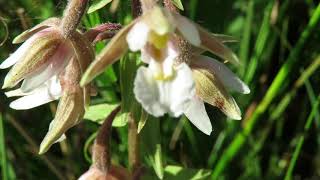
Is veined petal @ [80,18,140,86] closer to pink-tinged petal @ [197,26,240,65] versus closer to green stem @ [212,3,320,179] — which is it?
pink-tinged petal @ [197,26,240,65]

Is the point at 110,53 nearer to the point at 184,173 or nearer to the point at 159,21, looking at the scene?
the point at 159,21

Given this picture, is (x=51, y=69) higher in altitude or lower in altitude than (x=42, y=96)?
higher

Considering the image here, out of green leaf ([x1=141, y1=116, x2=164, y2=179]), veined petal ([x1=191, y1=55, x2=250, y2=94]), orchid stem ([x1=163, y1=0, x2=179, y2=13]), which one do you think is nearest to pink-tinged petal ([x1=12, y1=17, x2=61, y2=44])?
orchid stem ([x1=163, y1=0, x2=179, y2=13])

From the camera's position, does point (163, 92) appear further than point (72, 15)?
No

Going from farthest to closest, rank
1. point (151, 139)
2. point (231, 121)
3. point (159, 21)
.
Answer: point (231, 121) → point (151, 139) → point (159, 21)

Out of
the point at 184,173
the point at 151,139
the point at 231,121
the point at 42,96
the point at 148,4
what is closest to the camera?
the point at 148,4

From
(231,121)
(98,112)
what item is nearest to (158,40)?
(98,112)

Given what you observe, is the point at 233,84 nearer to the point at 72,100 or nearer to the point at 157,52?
the point at 157,52
